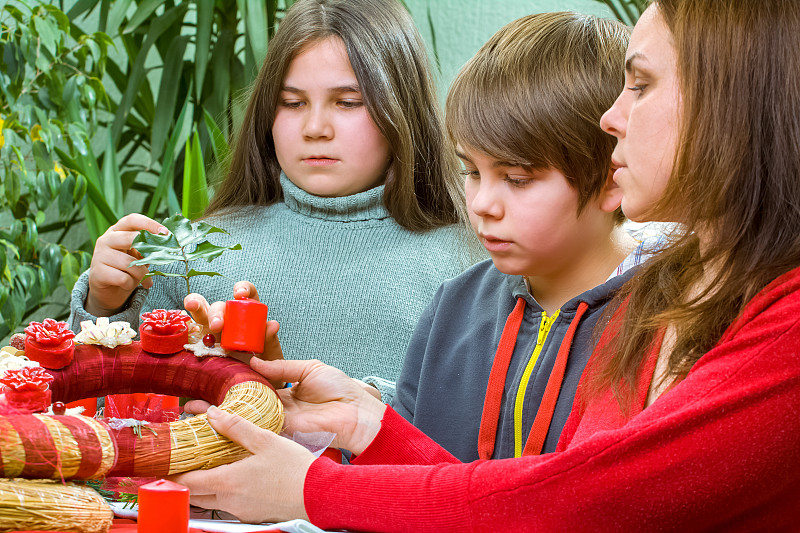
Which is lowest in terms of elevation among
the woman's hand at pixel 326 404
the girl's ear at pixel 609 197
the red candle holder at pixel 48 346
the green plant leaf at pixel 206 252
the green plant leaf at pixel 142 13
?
the woman's hand at pixel 326 404

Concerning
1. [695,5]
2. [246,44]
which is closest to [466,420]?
[695,5]

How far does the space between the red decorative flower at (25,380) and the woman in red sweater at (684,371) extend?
0.51 feet

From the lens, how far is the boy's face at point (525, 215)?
1016mm

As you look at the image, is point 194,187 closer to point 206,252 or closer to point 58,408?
point 206,252

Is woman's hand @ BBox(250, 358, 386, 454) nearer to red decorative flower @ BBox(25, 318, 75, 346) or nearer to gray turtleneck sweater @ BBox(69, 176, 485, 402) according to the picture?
red decorative flower @ BBox(25, 318, 75, 346)

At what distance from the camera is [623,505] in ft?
2.03

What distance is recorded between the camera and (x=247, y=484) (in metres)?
0.76

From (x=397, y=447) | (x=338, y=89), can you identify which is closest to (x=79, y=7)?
(x=338, y=89)

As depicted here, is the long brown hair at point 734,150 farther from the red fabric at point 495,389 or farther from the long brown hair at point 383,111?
the long brown hair at point 383,111

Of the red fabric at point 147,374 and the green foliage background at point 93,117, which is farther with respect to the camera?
the green foliage background at point 93,117

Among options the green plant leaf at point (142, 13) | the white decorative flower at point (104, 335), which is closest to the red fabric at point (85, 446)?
the white decorative flower at point (104, 335)

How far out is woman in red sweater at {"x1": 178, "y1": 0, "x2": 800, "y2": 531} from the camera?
61 cm

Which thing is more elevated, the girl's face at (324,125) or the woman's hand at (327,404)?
the girl's face at (324,125)

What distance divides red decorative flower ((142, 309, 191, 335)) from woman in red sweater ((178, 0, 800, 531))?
0.17 meters
